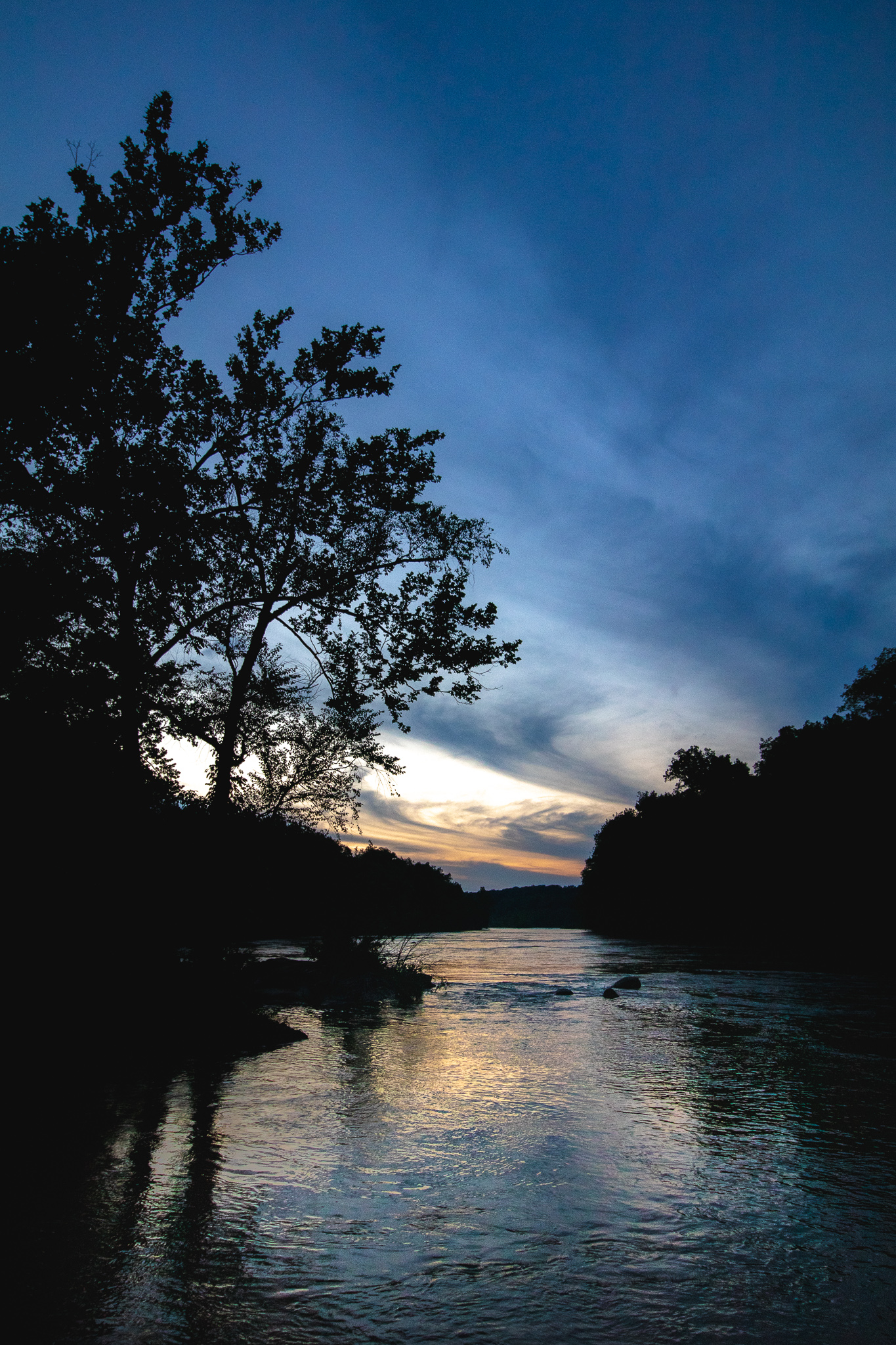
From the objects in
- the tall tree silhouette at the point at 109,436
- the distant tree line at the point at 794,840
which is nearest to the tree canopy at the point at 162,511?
the tall tree silhouette at the point at 109,436

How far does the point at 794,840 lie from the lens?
64688 millimetres

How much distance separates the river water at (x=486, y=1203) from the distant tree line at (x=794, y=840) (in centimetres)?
3594

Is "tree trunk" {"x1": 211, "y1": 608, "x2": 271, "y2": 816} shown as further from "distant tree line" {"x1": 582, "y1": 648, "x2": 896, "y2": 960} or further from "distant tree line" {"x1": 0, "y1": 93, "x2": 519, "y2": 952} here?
"distant tree line" {"x1": 582, "y1": 648, "x2": 896, "y2": 960}

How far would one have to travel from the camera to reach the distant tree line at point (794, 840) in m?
55.8

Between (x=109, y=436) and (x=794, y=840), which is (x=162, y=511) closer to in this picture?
(x=109, y=436)

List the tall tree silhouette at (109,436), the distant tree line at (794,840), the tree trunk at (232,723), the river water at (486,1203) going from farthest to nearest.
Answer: the distant tree line at (794,840), the tree trunk at (232,723), the tall tree silhouette at (109,436), the river water at (486,1203)

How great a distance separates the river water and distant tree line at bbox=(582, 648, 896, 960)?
118ft

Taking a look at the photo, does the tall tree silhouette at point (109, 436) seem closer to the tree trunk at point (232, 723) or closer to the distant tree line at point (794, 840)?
the tree trunk at point (232, 723)

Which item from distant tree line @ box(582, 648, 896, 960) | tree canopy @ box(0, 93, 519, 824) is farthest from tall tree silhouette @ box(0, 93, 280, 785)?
distant tree line @ box(582, 648, 896, 960)

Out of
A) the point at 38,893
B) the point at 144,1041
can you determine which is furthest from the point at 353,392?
the point at 144,1041

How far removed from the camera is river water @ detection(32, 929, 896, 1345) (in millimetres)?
4324

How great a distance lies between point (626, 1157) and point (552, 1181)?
1.06 meters

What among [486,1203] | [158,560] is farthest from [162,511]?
[486,1203]

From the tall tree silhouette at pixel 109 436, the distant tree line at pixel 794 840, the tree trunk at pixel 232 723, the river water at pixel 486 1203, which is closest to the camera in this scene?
the river water at pixel 486 1203
